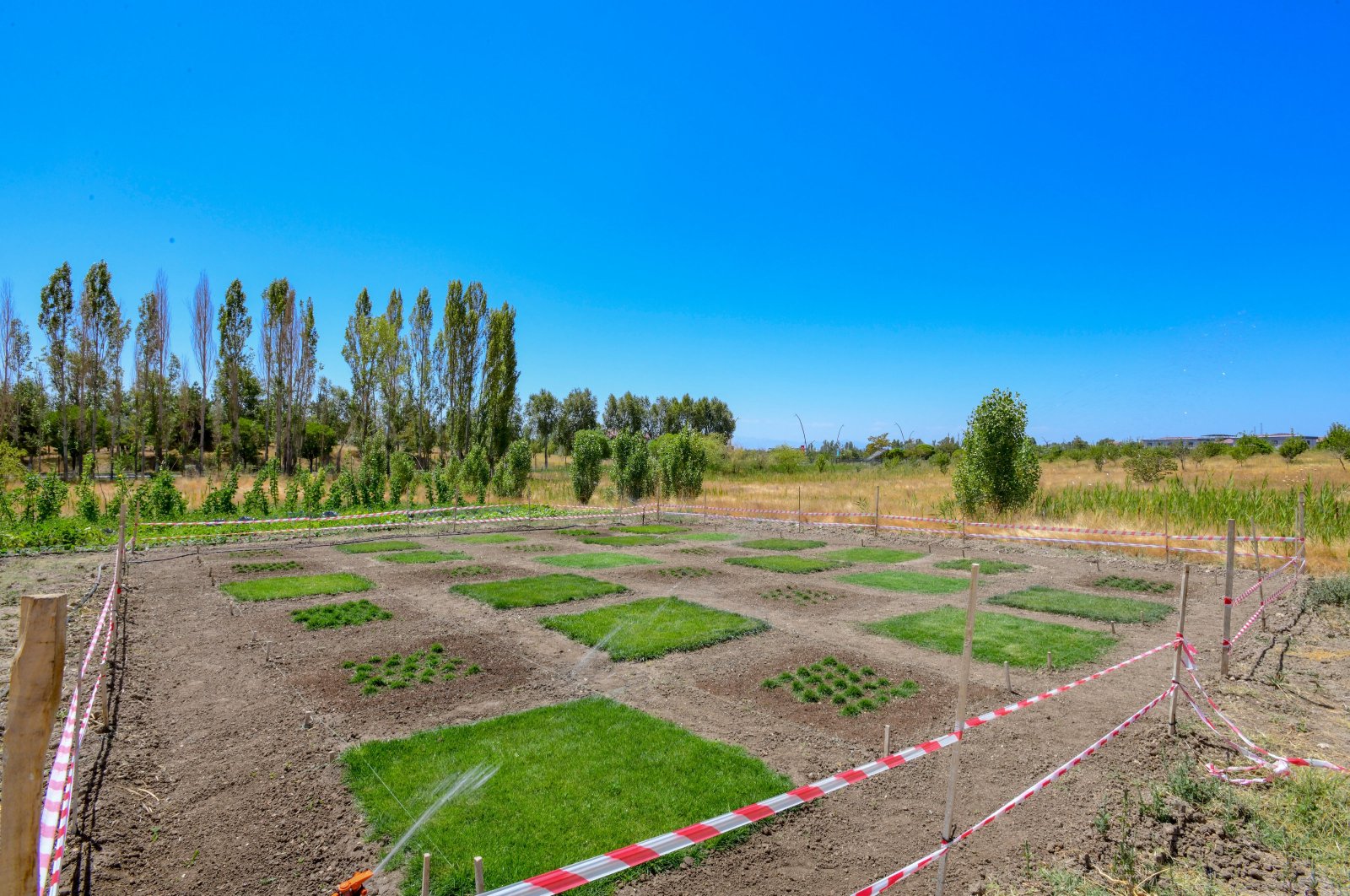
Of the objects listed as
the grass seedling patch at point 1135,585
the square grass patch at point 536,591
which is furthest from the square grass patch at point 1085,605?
the square grass patch at point 536,591

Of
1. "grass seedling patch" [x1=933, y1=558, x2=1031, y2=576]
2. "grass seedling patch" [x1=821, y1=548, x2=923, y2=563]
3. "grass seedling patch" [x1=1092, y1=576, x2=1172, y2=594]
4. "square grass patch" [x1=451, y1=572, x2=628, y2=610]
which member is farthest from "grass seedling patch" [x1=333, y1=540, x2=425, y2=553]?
"grass seedling patch" [x1=1092, y1=576, x2=1172, y2=594]

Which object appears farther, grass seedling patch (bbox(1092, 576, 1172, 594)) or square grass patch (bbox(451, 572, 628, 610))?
grass seedling patch (bbox(1092, 576, 1172, 594))

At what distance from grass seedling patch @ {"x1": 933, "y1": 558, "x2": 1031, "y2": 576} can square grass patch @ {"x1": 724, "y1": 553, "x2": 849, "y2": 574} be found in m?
2.44

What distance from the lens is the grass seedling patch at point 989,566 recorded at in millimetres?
15555

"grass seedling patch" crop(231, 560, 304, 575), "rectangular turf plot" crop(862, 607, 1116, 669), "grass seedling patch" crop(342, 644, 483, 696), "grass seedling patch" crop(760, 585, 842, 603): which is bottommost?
"rectangular turf plot" crop(862, 607, 1116, 669)

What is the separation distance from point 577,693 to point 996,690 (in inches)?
185

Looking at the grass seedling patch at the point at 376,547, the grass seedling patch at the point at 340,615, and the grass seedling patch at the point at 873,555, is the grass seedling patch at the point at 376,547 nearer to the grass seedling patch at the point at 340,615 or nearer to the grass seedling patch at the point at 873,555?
the grass seedling patch at the point at 340,615

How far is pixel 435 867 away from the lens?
4.14m

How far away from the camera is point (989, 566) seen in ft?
52.7

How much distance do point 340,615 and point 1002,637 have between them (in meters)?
9.82

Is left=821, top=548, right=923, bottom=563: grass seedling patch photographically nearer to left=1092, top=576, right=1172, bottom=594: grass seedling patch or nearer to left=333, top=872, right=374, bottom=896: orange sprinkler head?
left=1092, top=576, right=1172, bottom=594: grass seedling patch

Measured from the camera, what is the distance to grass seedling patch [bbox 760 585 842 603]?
1221cm

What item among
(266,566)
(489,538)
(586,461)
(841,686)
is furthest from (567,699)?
(586,461)

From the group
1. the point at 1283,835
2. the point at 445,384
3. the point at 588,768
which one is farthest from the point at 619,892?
the point at 445,384
